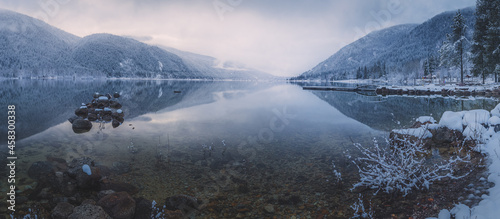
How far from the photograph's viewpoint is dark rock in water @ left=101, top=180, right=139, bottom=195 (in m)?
8.05

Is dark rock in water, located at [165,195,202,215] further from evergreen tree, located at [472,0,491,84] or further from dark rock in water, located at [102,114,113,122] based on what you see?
evergreen tree, located at [472,0,491,84]

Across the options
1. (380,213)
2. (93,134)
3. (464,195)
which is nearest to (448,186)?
(464,195)

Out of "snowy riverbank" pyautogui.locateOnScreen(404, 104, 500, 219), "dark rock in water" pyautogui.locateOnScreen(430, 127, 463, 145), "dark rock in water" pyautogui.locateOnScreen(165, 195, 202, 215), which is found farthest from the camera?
"dark rock in water" pyautogui.locateOnScreen(430, 127, 463, 145)

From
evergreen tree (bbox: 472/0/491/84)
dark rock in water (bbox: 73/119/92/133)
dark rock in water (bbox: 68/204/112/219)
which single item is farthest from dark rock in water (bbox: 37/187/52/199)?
evergreen tree (bbox: 472/0/491/84)

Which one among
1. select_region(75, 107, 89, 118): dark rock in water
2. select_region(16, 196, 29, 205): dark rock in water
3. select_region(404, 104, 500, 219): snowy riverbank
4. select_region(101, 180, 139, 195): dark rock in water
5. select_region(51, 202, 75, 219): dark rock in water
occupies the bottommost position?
select_region(101, 180, 139, 195): dark rock in water

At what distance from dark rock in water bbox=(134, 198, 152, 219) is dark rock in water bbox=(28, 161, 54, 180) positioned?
416 centimetres

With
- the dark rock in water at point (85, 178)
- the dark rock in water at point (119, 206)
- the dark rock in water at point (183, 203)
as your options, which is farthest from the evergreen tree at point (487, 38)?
the dark rock in water at point (85, 178)

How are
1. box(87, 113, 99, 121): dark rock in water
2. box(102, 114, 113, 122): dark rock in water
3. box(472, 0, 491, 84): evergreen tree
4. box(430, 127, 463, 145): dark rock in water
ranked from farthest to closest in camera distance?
box(472, 0, 491, 84): evergreen tree
box(87, 113, 99, 121): dark rock in water
box(102, 114, 113, 122): dark rock in water
box(430, 127, 463, 145): dark rock in water

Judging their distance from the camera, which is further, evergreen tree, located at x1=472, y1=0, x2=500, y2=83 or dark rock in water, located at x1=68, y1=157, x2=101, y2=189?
evergreen tree, located at x1=472, y1=0, x2=500, y2=83

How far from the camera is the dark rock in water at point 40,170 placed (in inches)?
345

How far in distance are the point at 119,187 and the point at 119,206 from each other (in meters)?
2.08

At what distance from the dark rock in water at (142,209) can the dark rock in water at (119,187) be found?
1011 millimetres

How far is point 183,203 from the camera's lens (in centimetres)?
704

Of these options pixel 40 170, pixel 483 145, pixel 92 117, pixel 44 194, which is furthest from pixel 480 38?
pixel 40 170
